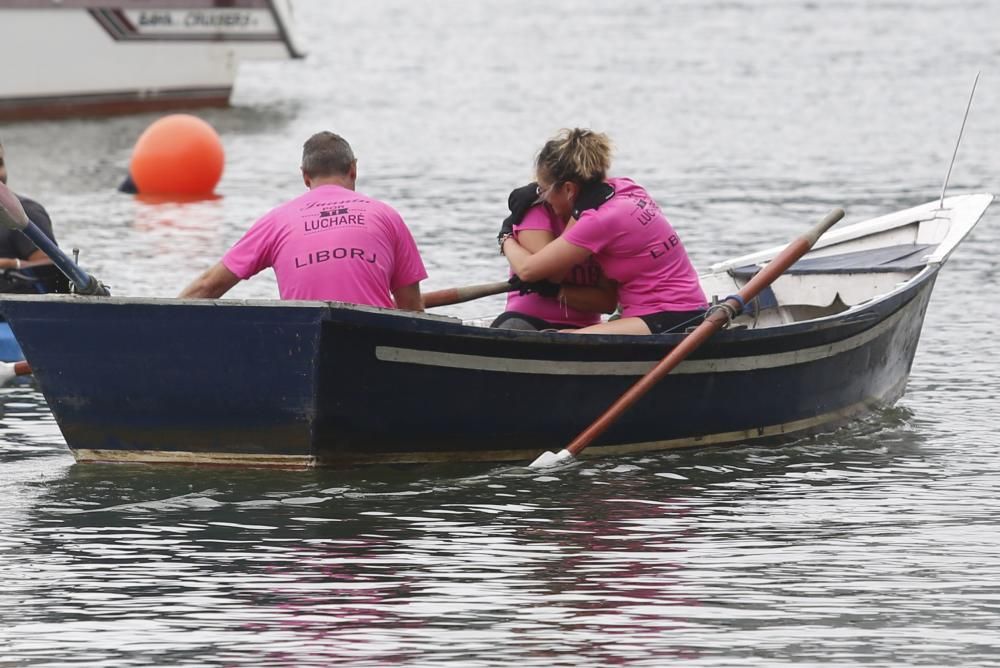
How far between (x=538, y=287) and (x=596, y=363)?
0.63 meters

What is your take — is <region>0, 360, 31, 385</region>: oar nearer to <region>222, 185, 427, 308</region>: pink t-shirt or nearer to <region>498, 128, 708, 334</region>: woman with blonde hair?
<region>222, 185, 427, 308</region>: pink t-shirt

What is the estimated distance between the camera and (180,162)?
20.9 metres

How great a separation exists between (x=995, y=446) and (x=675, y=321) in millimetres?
1775

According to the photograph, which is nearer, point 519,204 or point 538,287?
point 519,204

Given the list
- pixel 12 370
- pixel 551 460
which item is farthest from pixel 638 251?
pixel 12 370

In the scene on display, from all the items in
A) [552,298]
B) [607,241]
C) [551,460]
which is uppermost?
[607,241]

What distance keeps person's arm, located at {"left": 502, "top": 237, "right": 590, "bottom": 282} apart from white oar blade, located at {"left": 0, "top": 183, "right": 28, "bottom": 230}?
7.00ft

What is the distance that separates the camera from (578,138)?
30.3ft

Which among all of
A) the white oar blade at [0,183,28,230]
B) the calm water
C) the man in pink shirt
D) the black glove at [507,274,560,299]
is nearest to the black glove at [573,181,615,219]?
the black glove at [507,274,560,299]

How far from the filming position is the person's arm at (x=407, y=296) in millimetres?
9164

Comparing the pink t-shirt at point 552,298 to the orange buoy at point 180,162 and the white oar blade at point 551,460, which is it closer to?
the white oar blade at point 551,460

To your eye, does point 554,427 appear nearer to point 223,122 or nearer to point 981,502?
point 981,502

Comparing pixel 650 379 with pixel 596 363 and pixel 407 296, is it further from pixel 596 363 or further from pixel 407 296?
pixel 407 296

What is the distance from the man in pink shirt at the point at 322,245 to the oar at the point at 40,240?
426mm
